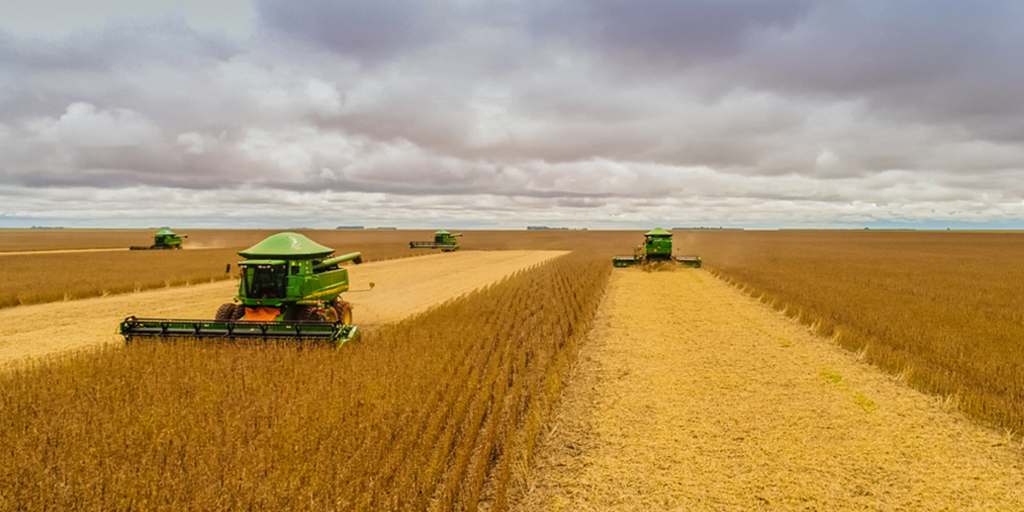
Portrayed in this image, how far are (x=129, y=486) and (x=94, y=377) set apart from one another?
5.02 m

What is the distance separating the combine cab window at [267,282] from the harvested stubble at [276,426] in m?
1.85

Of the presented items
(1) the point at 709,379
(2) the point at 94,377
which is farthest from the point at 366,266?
(1) the point at 709,379

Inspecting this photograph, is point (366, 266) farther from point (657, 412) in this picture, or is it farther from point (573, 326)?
point (657, 412)

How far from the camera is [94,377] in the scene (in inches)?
329

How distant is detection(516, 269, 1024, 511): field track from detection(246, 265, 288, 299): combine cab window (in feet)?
26.5

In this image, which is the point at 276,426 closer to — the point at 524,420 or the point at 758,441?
the point at 524,420

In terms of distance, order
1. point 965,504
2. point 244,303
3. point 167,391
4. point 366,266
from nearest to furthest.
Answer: point 965,504
point 167,391
point 244,303
point 366,266

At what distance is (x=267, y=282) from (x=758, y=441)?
11745mm

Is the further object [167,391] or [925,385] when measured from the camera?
[925,385]

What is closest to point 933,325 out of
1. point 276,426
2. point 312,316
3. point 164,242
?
point 276,426

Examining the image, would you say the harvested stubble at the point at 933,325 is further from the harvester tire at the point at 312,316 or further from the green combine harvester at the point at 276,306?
the harvester tire at the point at 312,316

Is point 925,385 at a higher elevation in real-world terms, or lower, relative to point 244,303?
lower

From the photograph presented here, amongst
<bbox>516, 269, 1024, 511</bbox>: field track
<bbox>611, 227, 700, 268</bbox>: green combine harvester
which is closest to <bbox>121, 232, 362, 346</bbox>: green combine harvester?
<bbox>516, 269, 1024, 511</bbox>: field track

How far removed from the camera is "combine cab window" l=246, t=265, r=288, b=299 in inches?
481
